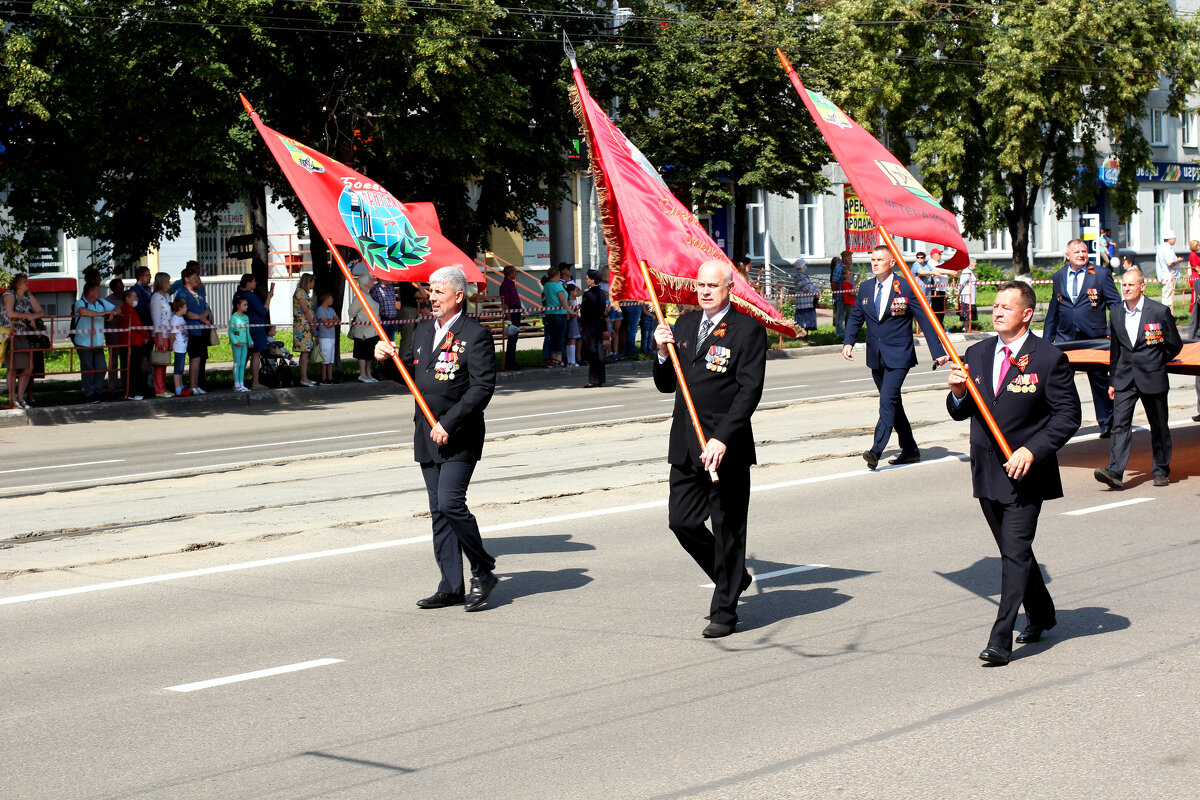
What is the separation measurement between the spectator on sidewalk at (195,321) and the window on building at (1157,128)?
157ft

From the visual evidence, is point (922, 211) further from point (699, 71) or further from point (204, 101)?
point (699, 71)

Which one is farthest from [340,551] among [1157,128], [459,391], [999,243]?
[1157,128]

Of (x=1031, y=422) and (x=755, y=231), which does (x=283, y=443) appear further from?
(x=755, y=231)

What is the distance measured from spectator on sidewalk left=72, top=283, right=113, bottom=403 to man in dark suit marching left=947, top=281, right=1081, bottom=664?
16.0m

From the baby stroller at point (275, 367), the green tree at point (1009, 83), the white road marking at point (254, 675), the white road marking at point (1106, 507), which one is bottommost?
the white road marking at point (254, 675)

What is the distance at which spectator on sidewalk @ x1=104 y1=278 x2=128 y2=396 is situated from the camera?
2019 centimetres

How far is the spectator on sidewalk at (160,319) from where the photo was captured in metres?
20.3

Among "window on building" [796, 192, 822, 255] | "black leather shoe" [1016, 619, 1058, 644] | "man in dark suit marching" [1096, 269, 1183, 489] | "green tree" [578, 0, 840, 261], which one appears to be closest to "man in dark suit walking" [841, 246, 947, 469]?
"man in dark suit marching" [1096, 269, 1183, 489]

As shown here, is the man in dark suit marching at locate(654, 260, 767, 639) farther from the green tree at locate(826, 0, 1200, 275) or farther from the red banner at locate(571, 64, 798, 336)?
the green tree at locate(826, 0, 1200, 275)

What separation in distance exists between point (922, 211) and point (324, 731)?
5.57 meters

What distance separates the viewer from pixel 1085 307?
13.9m

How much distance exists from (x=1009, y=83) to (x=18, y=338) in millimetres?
27181

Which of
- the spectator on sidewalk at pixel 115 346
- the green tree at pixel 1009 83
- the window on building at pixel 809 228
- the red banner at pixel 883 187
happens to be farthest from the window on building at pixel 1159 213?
the red banner at pixel 883 187

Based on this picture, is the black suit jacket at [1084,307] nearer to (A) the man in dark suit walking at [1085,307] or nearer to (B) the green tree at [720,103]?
(A) the man in dark suit walking at [1085,307]
